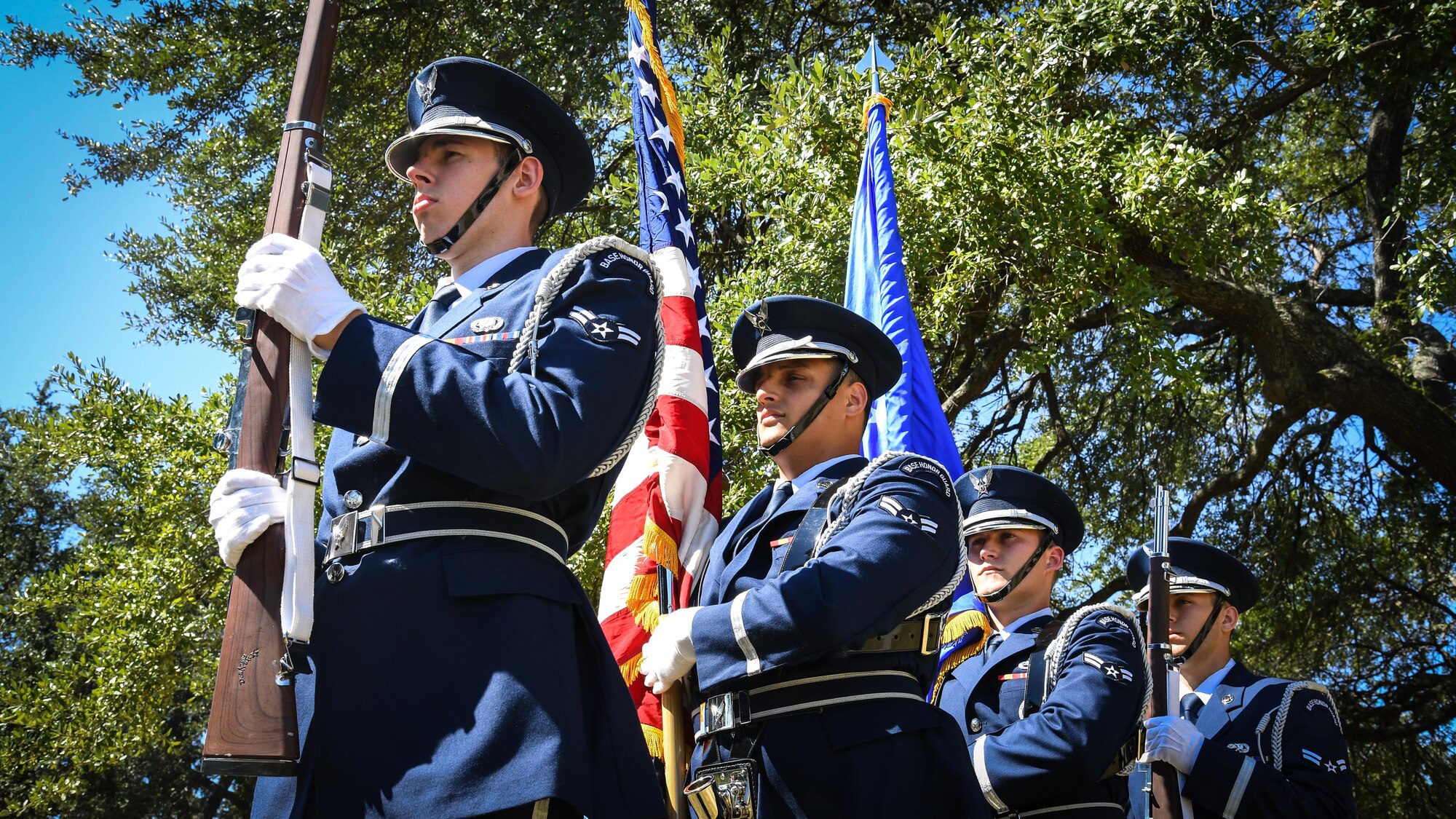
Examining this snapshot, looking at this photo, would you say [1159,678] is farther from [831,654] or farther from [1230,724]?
[831,654]

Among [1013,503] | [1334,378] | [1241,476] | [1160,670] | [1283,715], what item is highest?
[1334,378]

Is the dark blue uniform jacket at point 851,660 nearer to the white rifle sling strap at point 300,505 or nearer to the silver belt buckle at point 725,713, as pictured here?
the silver belt buckle at point 725,713

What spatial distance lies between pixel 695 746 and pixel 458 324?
1363 mm

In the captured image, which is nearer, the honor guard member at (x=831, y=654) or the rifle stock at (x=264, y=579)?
the rifle stock at (x=264, y=579)

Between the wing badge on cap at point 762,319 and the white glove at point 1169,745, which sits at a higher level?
the wing badge on cap at point 762,319

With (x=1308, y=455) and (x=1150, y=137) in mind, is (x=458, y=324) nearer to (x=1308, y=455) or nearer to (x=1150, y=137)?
(x=1150, y=137)

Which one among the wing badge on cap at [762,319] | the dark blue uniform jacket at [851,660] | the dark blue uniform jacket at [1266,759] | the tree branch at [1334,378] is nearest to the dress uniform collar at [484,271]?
the dark blue uniform jacket at [851,660]

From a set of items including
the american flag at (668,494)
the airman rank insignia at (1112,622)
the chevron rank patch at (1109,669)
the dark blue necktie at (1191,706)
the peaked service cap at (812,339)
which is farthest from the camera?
the dark blue necktie at (1191,706)

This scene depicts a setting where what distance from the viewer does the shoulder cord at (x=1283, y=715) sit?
169 inches

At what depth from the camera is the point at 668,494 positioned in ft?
11.8

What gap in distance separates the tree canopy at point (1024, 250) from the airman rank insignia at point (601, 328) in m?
3.63

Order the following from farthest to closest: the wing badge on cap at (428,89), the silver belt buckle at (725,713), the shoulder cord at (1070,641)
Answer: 1. the shoulder cord at (1070,641)
2. the silver belt buckle at (725,713)
3. the wing badge on cap at (428,89)

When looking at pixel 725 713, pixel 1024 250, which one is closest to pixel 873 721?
pixel 725 713

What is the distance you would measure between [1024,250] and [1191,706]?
2.41 m
